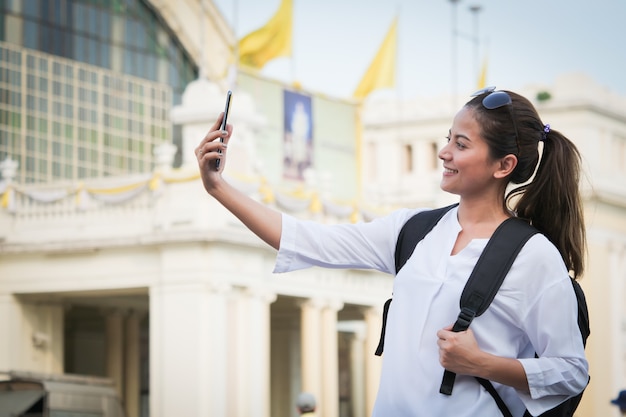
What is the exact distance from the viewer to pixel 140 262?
86.1ft

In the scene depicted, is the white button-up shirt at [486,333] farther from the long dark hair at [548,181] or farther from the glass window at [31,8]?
the glass window at [31,8]

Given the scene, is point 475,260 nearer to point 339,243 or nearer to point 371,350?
point 339,243

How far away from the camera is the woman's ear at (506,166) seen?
421 cm

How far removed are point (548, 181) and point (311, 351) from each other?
80.7ft

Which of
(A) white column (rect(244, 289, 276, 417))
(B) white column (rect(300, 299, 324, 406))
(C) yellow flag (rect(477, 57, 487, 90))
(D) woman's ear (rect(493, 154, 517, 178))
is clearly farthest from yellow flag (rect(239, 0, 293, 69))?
(D) woman's ear (rect(493, 154, 517, 178))

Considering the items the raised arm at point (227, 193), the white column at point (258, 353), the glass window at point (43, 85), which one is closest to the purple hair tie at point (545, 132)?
the raised arm at point (227, 193)

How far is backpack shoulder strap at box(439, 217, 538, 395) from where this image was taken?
3.96 meters

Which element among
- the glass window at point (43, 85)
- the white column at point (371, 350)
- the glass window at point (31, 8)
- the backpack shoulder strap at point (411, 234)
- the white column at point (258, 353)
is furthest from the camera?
the glass window at point (43, 85)

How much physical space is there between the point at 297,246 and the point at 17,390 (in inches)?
748

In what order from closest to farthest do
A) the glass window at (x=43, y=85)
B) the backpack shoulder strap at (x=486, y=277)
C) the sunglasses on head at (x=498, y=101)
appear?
1. the backpack shoulder strap at (x=486, y=277)
2. the sunglasses on head at (x=498, y=101)
3. the glass window at (x=43, y=85)

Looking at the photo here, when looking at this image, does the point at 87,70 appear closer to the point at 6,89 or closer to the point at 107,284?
the point at 6,89

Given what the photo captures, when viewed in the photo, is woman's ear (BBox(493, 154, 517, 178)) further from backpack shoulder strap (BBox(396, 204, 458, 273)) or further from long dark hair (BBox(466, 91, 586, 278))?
backpack shoulder strap (BBox(396, 204, 458, 273))

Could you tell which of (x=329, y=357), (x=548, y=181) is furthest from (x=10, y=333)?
(x=548, y=181)

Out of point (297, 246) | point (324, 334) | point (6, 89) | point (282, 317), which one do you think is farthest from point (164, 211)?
point (297, 246)
